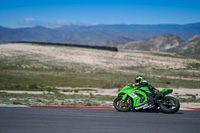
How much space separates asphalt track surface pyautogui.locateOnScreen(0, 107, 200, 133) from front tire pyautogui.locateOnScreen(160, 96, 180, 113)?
0.21 metres

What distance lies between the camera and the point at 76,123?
25.2ft

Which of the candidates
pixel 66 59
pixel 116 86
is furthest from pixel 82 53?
pixel 116 86

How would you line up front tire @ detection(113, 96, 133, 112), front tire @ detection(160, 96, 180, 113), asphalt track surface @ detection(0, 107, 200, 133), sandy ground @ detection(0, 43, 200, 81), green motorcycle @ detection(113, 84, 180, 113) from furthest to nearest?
sandy ground @ detection(0, 43, 200, 81) → front tire @ detection(113, 96, 133, 112) → green motorcycle @ detection(113, 84, 180, 113) → front tire @ detection(160, 96, 180, 113) → asphalt track surface @ detection(0, 107, 200, 133)

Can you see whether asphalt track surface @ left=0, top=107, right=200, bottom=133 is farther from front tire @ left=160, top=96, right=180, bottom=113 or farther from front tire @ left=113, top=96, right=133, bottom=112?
front tire @ left=113, top=96, right=133, bottom=112

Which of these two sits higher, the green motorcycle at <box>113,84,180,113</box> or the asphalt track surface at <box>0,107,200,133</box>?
the green motorcycle at <box>113,84,180,113</box>

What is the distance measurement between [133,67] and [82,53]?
16.2m

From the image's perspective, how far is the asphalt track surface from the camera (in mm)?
6949

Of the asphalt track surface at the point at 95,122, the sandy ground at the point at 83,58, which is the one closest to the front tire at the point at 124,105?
the asphalt track surface at the point at 95,122

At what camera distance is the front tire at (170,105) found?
9586 millimetres

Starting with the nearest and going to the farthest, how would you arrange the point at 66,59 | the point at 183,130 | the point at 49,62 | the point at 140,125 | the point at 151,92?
the point at 183,130, the point at 140,125, the point at 151,92, the point at 49,62, the point at 66,59

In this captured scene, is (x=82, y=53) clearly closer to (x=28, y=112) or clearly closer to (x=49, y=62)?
(x=49, y=62)

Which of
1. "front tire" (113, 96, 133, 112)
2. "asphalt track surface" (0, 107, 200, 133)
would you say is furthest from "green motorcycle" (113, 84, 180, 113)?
"asphalt track surface" (0, 107, 200, 133)

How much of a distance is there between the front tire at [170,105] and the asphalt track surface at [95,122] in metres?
0.21

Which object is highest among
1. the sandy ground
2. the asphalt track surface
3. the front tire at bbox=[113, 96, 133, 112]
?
the sandy ground
